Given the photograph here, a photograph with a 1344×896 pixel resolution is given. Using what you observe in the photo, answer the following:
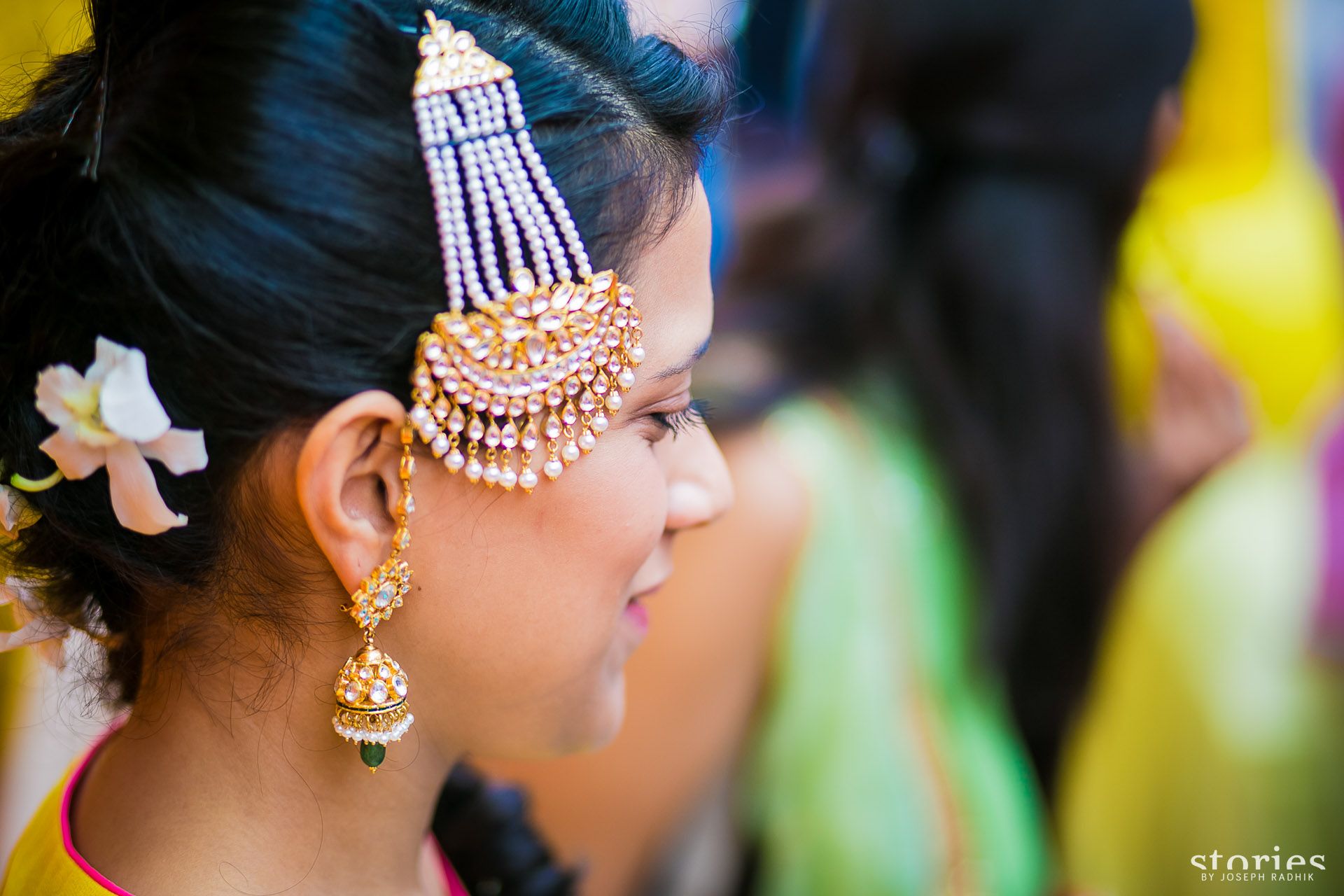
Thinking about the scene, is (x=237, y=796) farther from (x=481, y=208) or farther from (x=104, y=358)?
(x=481, y=208)

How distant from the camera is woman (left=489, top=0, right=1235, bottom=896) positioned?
155 cm

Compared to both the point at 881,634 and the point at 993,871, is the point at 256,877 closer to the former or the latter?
the point at 881,634

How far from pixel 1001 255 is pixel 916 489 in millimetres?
499

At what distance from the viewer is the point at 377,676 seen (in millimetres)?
816

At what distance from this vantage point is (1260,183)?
305cm

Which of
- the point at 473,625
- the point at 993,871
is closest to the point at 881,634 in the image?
the point at 993,871

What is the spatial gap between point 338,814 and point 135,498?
0.32 metres

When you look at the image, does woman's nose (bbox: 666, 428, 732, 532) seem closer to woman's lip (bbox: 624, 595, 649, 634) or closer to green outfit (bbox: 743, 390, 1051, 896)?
woman's lip (bbox: 624, 595, 649, 634)

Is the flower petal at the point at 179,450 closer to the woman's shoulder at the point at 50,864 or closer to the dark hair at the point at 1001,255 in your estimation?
the woman's shoulder at the point at 50,864

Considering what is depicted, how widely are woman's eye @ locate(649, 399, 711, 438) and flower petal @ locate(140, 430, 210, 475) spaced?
0.34m

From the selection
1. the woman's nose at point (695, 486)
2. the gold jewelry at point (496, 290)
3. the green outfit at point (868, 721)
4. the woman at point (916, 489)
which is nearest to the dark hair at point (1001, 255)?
the woman at point (916, 489)

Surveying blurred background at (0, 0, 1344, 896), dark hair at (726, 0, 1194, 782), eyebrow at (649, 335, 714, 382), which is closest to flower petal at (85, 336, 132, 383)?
eyebrow at (649, 335, 714, 382)

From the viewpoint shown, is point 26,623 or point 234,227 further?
point 26,623

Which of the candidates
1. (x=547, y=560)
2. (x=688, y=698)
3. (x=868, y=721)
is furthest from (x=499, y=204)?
(x=868, y=721)
